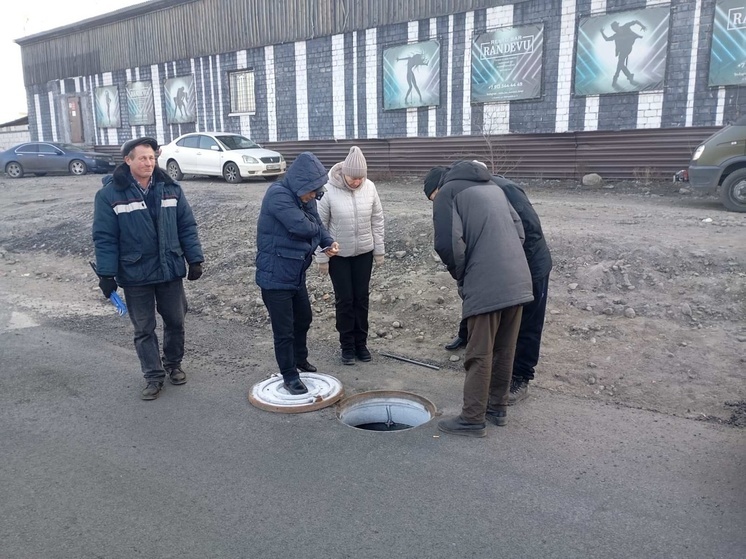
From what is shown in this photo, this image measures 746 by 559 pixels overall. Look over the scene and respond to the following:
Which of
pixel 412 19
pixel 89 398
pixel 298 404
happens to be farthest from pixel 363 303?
pixel 412 19

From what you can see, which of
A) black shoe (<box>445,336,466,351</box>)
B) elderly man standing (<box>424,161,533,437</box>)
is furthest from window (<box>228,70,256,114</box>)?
elderly man standing (<box>424,161,533,437</box>)

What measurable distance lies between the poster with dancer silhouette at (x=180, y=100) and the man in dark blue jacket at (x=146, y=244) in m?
19.9

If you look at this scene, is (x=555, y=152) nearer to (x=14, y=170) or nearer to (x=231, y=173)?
(x=231, y=173)

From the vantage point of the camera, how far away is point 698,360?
5.29m

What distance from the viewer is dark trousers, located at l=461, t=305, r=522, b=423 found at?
418 cm

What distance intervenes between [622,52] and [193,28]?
15.5 metres

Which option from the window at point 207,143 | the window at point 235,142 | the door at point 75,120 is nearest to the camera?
the window at point 207,143

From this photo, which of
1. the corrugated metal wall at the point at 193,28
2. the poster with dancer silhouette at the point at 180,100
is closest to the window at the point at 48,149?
the poster with dancer silhouette at the point at 180,100

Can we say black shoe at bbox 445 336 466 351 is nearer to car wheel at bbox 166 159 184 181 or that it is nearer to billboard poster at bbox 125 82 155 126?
car wheel at bbox 166 159 184 181

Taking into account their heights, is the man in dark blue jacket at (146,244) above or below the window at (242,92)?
below

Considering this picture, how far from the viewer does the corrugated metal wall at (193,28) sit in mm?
18406

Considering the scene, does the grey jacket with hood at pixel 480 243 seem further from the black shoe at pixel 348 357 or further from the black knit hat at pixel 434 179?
the black shoe at pixel 348 357

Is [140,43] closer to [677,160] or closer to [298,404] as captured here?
[677,160]

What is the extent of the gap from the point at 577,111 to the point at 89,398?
1373 centimetres
